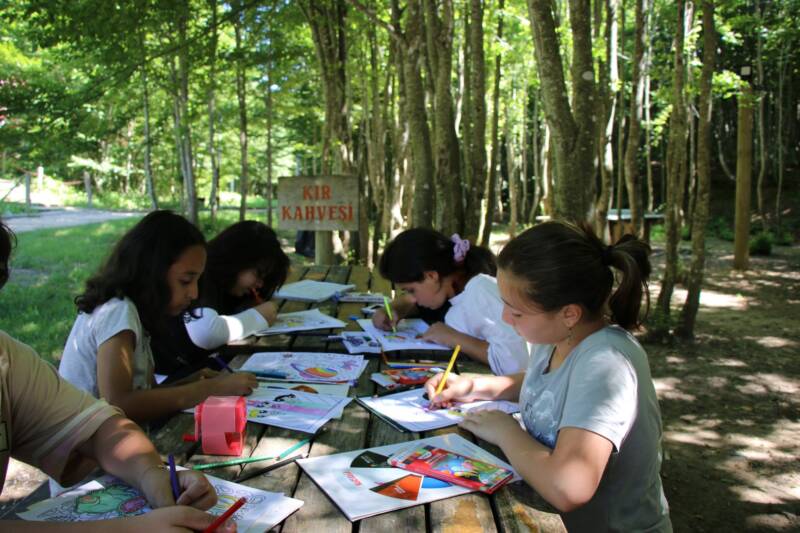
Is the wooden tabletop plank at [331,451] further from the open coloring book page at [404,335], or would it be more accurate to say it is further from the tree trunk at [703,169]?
the tree trunk at [703,169]

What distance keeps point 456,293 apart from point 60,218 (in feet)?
51.0

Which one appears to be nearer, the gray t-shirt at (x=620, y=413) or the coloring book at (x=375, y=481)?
the coloring book at (x=375, y=481)

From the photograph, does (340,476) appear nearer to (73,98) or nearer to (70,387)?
(70,387)

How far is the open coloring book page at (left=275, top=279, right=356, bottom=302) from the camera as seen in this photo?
380 cm

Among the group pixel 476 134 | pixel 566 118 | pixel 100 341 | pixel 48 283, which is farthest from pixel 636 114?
pixel 48 283

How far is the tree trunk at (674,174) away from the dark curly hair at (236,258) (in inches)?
158

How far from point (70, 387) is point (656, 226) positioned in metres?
18.7

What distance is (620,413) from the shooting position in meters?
1.43

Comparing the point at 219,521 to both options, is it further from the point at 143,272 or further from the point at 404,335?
the point at 404,335

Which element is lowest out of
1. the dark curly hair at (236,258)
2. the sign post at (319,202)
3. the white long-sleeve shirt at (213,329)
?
the white long-sleeve shirt at (213,329)

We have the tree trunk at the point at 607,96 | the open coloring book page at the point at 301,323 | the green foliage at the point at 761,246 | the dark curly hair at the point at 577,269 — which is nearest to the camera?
the dark curly hair at the point at 577,269

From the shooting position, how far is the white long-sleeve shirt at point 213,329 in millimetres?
2662

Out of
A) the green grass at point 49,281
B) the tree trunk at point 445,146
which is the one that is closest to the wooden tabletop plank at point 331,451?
the green grass at point 49,281

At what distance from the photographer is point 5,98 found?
198 inches
